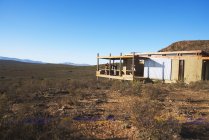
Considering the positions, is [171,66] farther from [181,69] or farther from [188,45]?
[188,45]

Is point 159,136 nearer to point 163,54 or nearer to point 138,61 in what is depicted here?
point 163,54

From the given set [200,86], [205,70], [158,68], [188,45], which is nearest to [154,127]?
[200,86]

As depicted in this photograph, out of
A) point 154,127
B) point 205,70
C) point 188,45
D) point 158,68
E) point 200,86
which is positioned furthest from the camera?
point 188,45

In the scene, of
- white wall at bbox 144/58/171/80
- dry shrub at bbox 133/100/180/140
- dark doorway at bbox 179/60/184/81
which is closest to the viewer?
dry shrub at bbox 133/100/180/140

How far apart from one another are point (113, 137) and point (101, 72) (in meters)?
23.3

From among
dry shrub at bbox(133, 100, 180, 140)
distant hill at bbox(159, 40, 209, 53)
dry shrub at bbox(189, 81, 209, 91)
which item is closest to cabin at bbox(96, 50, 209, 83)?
dry shrub at bbox(189, 81, 209, 91)

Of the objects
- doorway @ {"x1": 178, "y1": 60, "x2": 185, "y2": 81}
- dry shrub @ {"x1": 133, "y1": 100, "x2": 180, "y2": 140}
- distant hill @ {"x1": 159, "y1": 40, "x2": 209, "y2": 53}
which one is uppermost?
distant hill @ {"x1": 159, "y1": 40, "x2": 209, "y2": 53}

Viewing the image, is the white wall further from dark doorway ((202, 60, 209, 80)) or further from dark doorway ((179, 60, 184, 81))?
dark doorway ((202, 60, 209, 80))

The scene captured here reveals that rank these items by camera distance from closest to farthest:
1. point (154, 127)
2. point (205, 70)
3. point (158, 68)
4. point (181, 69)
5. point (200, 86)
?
point (154, 127) → point (200, 86) → point (205, 70) → point (181, 69) → point (158, 68)

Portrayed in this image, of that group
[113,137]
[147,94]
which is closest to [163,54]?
[147,94]

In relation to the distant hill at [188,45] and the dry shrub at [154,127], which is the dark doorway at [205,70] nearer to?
the distant hill at [188,45]

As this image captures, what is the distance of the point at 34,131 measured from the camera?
5926 mm

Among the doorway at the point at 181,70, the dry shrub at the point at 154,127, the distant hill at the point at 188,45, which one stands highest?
the distant hill at the point at 188,45

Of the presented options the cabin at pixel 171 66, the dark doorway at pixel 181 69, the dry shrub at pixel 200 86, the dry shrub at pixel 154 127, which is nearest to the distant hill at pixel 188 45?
the cabin at pixel 171 66
